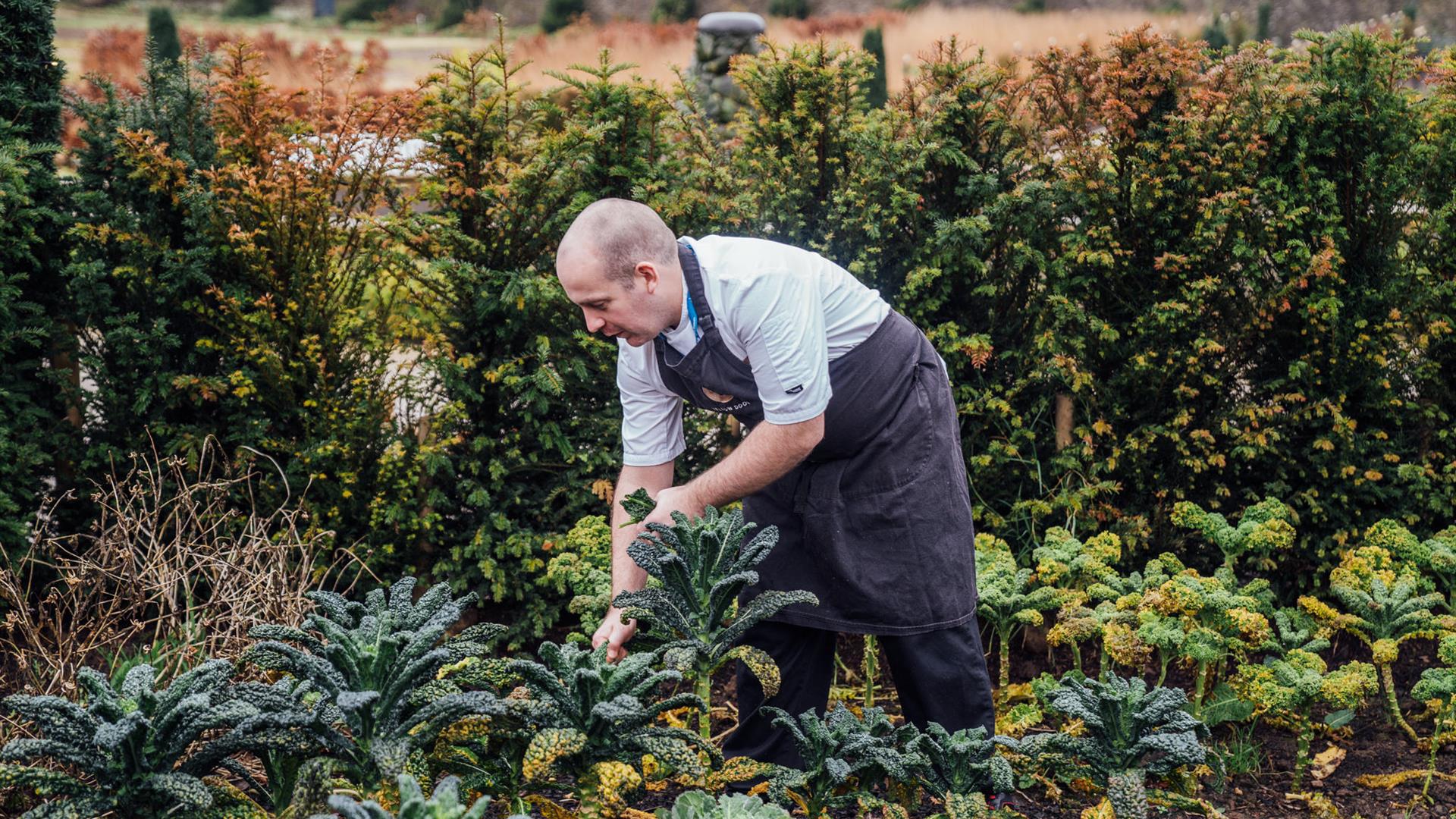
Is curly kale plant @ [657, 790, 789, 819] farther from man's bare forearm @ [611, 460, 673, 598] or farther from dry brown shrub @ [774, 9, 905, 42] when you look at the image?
dry brown shrub @ [774, 9, 905, 42]

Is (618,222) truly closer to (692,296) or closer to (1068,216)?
(692,296)

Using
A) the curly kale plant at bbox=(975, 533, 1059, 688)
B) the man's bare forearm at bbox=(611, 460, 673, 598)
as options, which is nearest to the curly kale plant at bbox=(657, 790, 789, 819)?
the man's bare forearm at bbox=(611, 460, 673, 598)

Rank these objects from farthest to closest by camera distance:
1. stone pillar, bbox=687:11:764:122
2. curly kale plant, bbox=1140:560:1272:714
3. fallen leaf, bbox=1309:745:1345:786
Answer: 1. stone pillar, bbox=687:11:764:122
2. fallen leaf, bbox=1309:745:1345:786
3. curly kale plant, bbox=1140:560:1272:714

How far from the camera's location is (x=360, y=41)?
1102 inches

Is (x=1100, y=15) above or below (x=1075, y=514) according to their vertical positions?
above

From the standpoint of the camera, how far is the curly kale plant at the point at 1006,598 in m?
3.50

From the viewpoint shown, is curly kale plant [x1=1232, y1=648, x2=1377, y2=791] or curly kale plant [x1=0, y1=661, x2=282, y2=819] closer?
curly kale plant [x1=0, y1=661, x2=282, y2=819]

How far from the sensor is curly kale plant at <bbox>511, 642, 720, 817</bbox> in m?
2.26

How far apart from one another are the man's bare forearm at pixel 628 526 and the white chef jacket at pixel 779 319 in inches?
10.7

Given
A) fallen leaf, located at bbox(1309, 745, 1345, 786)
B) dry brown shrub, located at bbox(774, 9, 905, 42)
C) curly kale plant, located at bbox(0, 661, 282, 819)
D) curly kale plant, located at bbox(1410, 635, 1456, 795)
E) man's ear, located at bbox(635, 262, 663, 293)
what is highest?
dry brown shrub, located at bbox(774, 9, 905, 42)

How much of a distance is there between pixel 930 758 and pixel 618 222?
138 cm

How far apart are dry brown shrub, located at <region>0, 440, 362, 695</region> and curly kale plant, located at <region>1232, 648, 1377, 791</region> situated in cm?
261

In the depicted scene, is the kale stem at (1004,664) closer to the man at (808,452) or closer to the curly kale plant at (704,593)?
the man at (808,452)

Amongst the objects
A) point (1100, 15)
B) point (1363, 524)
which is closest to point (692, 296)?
point (1363, 524)
